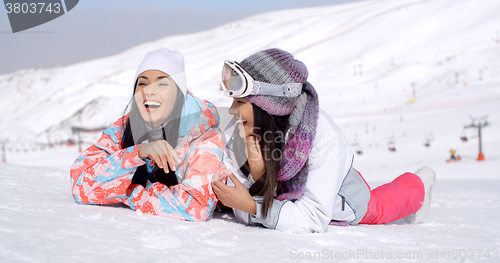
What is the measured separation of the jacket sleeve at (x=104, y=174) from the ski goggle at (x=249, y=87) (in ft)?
1.48

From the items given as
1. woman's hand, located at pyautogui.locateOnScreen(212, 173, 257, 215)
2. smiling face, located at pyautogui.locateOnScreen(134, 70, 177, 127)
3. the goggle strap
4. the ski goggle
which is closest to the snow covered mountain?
smiling face, located at pyautogui.locateOnScreen(134, 70, 177, 127)

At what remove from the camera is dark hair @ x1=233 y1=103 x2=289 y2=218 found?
149 cm

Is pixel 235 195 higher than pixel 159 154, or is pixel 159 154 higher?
pixel 159 154

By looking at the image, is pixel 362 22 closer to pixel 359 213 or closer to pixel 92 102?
pixel 92 102

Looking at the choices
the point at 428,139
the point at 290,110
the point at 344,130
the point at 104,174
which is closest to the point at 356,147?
the point at 428,139

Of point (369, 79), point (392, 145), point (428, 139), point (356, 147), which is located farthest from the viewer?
point (369, 79)

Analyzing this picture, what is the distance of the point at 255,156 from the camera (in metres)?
1.54

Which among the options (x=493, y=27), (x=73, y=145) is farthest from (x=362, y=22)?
(x=73, y=145)

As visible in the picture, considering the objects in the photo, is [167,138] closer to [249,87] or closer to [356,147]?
[249,87]

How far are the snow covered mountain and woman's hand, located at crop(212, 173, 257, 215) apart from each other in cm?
64

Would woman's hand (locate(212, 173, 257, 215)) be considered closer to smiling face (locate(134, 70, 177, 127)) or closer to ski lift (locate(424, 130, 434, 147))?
smiling face (locate(134, 70, 177, 127))

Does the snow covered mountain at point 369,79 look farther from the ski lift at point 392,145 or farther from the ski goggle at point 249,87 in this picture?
the ski goggle at point 249,87

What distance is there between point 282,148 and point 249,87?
28 centimetres

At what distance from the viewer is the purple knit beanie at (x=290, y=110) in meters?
1.46
